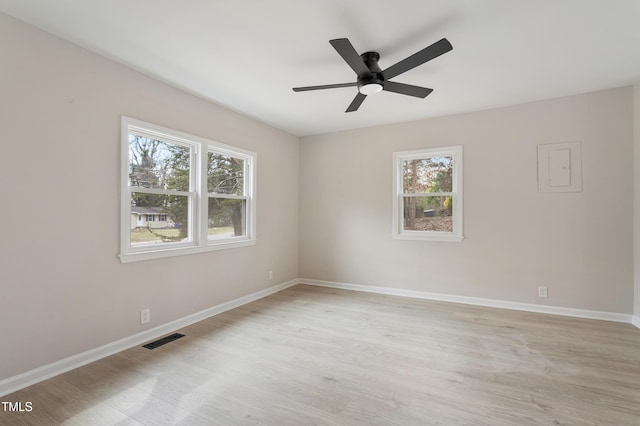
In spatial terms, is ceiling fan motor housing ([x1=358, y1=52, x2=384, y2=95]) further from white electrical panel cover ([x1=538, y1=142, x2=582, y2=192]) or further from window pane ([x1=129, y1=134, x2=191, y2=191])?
white electrical panel cover ([x1=538, y1=142, x2=582, y2=192])

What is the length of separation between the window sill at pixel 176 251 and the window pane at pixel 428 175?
2.62m

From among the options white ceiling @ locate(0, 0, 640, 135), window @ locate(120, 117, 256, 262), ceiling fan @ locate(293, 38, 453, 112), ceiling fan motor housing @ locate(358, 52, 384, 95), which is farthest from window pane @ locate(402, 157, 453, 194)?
window @ locate(120, 117, 256, 262)

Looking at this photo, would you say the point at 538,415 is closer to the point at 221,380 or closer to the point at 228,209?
the point at 221,380

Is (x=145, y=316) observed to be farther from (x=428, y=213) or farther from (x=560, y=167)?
(x=560, y=167)

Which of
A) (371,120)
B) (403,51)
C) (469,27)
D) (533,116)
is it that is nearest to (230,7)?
(403,51)

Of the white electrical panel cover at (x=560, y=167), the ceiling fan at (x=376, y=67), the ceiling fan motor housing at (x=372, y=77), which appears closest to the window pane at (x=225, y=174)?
the ceiling fan at (x=376, y=67)

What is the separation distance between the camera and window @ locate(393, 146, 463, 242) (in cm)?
435

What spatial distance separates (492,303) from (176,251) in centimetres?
406

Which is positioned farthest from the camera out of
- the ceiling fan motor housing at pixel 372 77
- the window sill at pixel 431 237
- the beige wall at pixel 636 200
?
the window sill at pixel 431 237

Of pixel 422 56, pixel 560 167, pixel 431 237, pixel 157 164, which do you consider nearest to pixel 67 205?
pixel 157 164

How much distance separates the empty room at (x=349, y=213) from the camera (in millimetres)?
2117

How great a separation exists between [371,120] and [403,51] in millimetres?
1946

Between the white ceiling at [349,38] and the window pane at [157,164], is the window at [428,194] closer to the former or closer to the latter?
the white ceiling at [349,38]

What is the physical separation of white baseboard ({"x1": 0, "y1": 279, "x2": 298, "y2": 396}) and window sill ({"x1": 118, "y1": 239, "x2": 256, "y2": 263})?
0.73 metres
